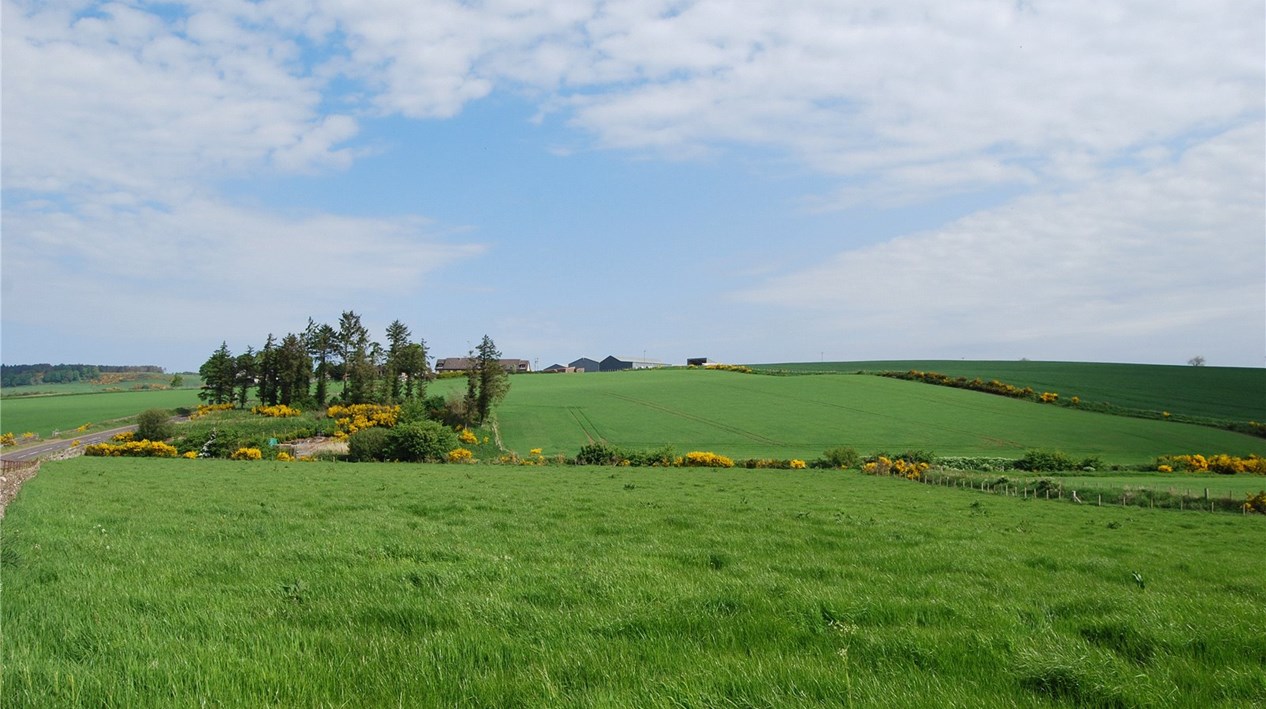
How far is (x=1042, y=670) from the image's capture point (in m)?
5.62

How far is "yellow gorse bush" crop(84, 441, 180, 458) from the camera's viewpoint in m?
63.1

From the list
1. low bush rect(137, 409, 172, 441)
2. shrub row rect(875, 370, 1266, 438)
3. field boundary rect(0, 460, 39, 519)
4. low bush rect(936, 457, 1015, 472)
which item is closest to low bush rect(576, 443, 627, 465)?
low bush rect(936, 457, 1015, 472)

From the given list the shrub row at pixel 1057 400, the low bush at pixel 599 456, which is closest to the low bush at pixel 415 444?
the low bush at pixel 599 456

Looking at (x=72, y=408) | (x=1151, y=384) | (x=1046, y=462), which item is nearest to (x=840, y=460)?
(x=1046, y=462)

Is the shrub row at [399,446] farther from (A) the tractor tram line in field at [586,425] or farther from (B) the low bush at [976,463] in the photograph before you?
(B) the low bush at [976,463]

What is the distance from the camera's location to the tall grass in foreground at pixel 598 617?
17.0ft

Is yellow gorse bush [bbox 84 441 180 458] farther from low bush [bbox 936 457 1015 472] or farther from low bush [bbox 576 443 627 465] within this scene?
low bush [bbox 936 457 1015 472]

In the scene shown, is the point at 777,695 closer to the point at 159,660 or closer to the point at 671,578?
the point at 671,578

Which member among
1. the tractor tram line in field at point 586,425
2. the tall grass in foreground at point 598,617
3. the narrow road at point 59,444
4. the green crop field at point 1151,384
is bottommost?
the narrow road at point 59,444

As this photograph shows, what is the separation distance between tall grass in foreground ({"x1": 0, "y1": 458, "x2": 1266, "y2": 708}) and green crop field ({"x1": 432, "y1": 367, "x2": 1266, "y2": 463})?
52.1 meters

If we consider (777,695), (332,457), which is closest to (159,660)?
(777,695)

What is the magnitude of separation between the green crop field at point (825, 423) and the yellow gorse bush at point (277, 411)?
27.4 metres

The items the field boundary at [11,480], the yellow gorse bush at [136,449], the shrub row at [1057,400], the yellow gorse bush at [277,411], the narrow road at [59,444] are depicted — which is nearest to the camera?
the field boundary at [11,480]

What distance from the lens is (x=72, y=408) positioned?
105 m
